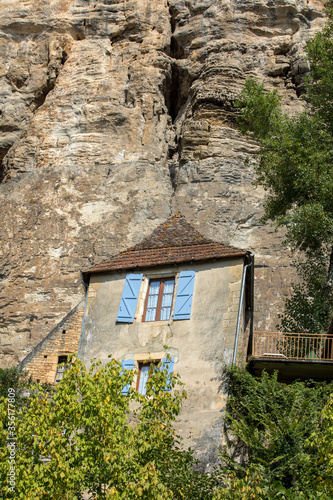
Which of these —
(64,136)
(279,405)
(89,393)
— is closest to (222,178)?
(64,136)

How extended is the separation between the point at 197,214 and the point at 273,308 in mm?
4963

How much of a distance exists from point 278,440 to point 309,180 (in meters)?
7.85

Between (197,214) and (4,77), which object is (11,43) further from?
(197,214)

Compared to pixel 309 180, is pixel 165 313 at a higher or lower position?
lower

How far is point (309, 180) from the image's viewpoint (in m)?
17.3

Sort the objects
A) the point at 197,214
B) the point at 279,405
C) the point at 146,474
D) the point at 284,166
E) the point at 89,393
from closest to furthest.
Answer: the point at 146,474
the point at 89,393
the point at 279,405
the point at 284,166
the point at 197,214

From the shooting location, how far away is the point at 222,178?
2542 cm

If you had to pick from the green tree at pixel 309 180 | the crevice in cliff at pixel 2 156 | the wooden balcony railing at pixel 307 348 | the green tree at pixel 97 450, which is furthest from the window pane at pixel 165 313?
the crevice in cliff at pixel 2 156

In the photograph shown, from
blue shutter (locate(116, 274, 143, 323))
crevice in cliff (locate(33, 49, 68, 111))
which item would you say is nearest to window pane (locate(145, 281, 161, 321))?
blue shutter (locate(116, 274, 143, 323))

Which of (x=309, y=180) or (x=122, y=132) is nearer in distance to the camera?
(x=309, y=180)

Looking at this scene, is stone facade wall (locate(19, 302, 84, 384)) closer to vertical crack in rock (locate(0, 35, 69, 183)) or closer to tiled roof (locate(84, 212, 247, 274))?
tiled roof (locate(84, 212, 247, 274))

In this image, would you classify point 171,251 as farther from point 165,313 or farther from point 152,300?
point 165,313

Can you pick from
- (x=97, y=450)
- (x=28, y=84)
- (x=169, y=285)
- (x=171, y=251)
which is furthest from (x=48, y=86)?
(x=97, y=450)

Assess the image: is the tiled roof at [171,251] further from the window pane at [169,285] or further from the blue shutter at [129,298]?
the window pane at [169,285]
